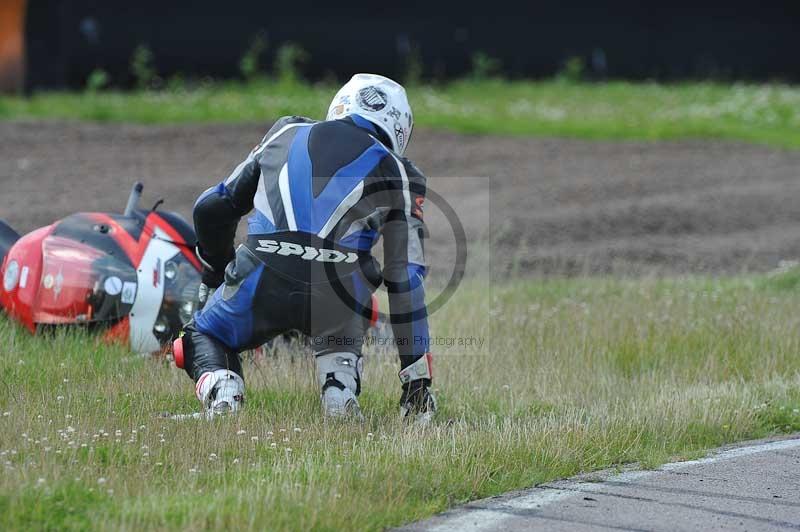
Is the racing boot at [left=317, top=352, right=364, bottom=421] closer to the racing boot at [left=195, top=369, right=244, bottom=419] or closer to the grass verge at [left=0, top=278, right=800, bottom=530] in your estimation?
the grass verge at [left=0, top=278, right=800, bottom=530]

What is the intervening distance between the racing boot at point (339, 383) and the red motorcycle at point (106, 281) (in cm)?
177

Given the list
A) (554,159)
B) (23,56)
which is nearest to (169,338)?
(554,159)

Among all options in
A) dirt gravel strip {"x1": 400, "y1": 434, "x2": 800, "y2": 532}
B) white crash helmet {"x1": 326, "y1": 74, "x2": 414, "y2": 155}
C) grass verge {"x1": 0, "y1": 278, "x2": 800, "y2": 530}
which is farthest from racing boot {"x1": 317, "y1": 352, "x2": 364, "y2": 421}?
dirt gravel strip {"x1": 400, "y1": 434, "x2": 800, "y2": 532}

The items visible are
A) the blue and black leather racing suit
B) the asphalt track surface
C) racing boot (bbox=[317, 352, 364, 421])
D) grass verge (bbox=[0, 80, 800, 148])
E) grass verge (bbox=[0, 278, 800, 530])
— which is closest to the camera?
grass verge (bbox=[0, 278, 800, 530])

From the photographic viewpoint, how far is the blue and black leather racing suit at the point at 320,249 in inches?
245

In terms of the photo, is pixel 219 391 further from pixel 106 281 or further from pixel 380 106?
pixel 106 281

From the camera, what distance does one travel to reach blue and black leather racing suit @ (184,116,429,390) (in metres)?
6.23

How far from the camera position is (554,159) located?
18.5 m

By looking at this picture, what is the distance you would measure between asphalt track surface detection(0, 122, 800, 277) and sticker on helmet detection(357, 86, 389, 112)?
5.61 meters

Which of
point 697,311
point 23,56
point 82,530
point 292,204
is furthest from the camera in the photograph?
point 23,56

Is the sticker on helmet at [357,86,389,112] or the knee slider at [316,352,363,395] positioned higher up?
the sticker on helmet at [357,86,389,112]

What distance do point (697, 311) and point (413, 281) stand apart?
13.0 ft

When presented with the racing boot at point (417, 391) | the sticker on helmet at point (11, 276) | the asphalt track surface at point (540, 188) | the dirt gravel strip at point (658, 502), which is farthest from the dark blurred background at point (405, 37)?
the dirt gravel strip at point (658, 502)

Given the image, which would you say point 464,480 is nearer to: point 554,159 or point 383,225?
point 383,225
